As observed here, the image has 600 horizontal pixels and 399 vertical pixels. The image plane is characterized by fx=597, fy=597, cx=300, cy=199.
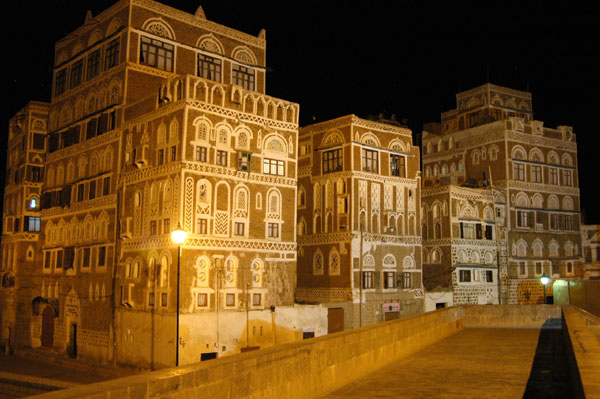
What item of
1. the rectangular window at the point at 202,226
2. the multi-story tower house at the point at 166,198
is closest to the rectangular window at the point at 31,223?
the multi-story tower house at the point at 166,198

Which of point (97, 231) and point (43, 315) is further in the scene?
point (43, 315)

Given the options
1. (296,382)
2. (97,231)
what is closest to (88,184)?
(97,231)

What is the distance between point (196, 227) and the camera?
3594 cm

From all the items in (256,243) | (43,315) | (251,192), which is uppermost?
(251,192)

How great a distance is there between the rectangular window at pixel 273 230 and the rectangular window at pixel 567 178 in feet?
130

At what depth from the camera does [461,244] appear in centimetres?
5656

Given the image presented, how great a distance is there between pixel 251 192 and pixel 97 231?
12.3 m

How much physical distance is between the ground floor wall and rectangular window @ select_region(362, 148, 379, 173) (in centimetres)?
1311

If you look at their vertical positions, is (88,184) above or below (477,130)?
below

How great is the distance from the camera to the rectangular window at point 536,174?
208ft

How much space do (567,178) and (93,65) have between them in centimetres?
5024

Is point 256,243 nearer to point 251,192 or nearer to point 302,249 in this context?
point 251,192

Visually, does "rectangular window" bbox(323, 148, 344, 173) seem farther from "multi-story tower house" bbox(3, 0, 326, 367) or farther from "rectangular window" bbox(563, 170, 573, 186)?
"rectangular window" bbox(563, 170, 573, 186)

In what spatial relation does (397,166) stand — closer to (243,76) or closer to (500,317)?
(243,76)
